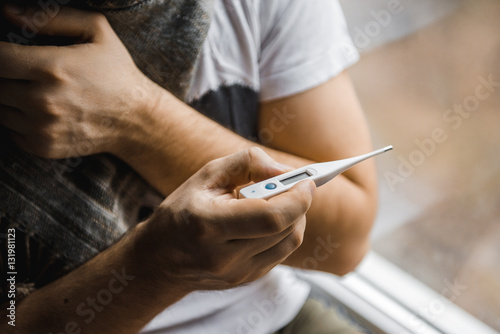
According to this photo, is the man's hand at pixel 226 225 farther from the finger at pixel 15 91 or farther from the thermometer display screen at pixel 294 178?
the finger at pixel 15 91

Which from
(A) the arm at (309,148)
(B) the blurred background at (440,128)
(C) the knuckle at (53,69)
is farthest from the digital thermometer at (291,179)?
(B) the blurred background at (440,128)

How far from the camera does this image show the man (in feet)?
1.79

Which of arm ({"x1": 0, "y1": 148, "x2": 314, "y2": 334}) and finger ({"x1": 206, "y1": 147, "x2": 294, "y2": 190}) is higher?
finger ({"x1": 206, "y1": 147, "x2": 294, "y2": 190})

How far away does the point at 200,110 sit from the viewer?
0.67 m

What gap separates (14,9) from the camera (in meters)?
0.53

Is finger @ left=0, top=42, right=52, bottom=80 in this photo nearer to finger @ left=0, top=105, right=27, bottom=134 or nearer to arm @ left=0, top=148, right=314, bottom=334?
finger @ left=0, top=105, right=27, bottom=134

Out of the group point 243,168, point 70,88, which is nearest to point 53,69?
point 70,88

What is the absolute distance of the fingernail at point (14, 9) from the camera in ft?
1.74

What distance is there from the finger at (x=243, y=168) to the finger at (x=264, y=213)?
5 centimetres

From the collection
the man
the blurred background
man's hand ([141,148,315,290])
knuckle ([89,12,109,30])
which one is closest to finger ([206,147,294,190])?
man's hand ([141,148,315,290])

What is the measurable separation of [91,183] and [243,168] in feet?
0.85

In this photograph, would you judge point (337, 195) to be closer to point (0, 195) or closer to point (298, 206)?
point (298, 206)

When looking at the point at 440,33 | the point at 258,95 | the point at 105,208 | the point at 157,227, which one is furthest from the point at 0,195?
the point at 440,33

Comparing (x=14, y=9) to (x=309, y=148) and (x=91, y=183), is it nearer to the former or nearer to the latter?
(x=91, y=183)
